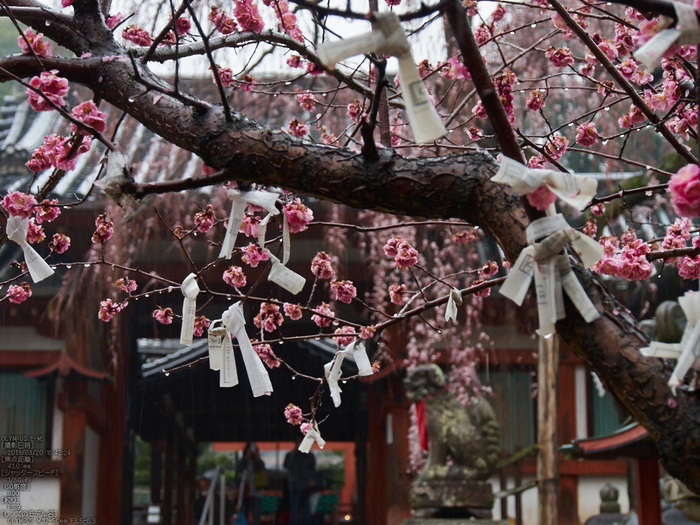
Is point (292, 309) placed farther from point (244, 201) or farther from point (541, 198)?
point (541, 198)

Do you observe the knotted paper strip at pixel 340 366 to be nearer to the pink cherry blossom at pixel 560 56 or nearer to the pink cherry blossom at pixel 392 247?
the pink cherry blossom at pixel 392 247

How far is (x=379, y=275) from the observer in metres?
5.61

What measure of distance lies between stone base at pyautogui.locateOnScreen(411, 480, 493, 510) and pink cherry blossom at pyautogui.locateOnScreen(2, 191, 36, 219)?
3.49 m

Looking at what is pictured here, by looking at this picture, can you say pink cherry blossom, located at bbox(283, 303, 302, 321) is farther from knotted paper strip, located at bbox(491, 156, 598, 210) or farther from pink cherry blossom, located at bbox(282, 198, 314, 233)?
knotted paper strip, located at bbox(491, 156, 598, 210)

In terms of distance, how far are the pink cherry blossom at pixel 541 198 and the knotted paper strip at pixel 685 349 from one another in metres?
0.27

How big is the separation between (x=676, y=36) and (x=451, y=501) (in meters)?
4.01

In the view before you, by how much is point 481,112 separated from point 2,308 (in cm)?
509

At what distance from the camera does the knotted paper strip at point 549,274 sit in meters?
1.17

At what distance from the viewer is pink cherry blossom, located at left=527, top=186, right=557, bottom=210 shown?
3.85 feet

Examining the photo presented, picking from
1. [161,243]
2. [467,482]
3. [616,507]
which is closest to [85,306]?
[161,243]

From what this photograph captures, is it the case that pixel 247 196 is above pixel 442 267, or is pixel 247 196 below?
below

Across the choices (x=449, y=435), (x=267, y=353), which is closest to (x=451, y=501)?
(x=449, y=435)

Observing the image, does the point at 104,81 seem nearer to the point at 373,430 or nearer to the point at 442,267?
the point at 442,267

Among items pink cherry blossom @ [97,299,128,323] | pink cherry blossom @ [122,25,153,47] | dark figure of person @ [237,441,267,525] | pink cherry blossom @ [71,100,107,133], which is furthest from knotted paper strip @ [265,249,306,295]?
dark figure of person @ [237,441,267,525]
